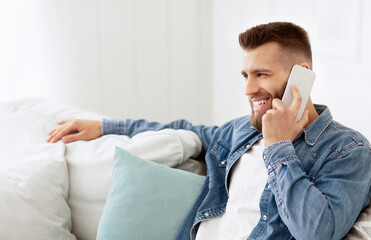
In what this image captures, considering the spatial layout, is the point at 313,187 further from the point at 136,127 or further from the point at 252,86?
the point at 136,127

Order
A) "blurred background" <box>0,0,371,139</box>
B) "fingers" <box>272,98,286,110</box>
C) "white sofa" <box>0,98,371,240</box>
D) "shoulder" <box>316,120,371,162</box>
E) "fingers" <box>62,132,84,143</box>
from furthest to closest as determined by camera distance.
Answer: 1. "blurred background" <box>0,0,371,139</box>
2. "fingers" <box>62,132,84,143</box>
3. "white sofa" <box>0,98,371,240</box>
4. "fingers" <box>272,98,286,110</box>
5. "shoulder" <box>316,120,371,162</box>

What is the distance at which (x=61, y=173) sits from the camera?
187cm

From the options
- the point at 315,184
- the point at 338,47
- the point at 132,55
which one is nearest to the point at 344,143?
the point at 315,184

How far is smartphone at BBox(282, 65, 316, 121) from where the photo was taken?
153 cm

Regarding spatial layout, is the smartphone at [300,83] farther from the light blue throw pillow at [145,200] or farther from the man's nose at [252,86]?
the light blue throw pillow at [145,200]

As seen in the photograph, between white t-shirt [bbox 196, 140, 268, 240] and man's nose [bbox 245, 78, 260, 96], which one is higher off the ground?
man's nose [bbox 245, 78, 260, 96]

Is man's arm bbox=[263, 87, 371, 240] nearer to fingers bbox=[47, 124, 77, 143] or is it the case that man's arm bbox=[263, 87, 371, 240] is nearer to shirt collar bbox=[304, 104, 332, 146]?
shirt collar bbox=[304, 104, 332, 146]

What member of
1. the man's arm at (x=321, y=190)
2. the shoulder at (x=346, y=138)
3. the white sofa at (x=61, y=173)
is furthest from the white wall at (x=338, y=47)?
the white sofa at (x=61, y=173)

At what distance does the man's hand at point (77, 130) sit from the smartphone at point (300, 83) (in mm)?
874

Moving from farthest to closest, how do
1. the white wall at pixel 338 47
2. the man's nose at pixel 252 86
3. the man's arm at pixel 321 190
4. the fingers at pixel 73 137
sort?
the fingers at pixel 73 137 → the white wall at pixel 338 47 → the man's nose at pixel 252 86 → the man's arm at pixel 321 190

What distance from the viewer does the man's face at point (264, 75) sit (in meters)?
1.59

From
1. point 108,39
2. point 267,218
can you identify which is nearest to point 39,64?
point 108,39

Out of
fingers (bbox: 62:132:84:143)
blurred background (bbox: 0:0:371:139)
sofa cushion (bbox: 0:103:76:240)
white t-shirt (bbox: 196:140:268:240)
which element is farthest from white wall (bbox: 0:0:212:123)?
white t-shirt (bbox: 196:140:268:240)

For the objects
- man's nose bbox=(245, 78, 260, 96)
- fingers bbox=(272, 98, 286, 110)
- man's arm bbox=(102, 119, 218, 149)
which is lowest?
man's arm bbox=(102, 119, 218, 149)
